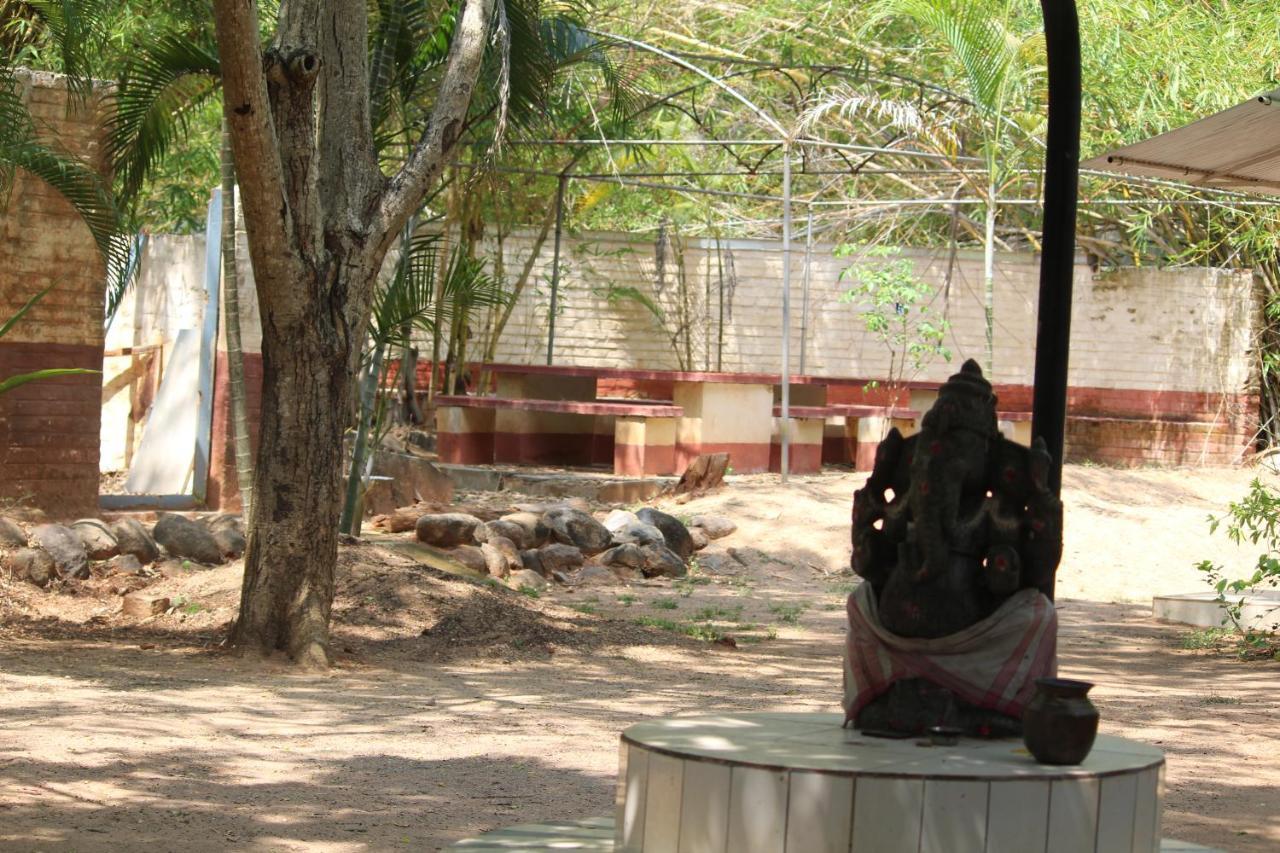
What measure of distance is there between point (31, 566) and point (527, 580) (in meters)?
3.34

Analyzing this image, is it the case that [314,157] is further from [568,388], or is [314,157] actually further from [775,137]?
[775,137]

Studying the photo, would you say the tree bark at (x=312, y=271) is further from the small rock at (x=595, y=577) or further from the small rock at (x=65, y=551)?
Result: the small rock at (x=595, y=577)

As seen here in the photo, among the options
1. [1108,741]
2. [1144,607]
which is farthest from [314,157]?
[1144,607]

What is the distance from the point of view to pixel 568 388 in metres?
16.1

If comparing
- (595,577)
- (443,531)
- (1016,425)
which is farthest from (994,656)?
(1016,425)

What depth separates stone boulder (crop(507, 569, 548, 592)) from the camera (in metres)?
10.5

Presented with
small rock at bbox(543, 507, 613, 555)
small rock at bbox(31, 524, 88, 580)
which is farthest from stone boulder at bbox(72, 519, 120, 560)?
small rock at bbox(543, 507, 613, 555)

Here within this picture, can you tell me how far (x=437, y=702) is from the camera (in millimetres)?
6691

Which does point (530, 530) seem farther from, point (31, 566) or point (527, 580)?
point (31, 566)

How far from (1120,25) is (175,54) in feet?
39.1

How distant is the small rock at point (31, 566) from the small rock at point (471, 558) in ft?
8.52

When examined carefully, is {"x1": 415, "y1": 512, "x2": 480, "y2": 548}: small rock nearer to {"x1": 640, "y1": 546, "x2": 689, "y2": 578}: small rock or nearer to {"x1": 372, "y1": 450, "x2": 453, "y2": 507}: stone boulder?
{"x1": 640, "y1": 546, "x2": 689, "y2": 578}: small rock

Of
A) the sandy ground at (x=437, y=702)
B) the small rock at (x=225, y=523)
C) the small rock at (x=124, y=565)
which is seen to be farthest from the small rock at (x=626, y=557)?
the small rock at (x=124, y=565)

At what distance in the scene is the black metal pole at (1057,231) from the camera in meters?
4.08
